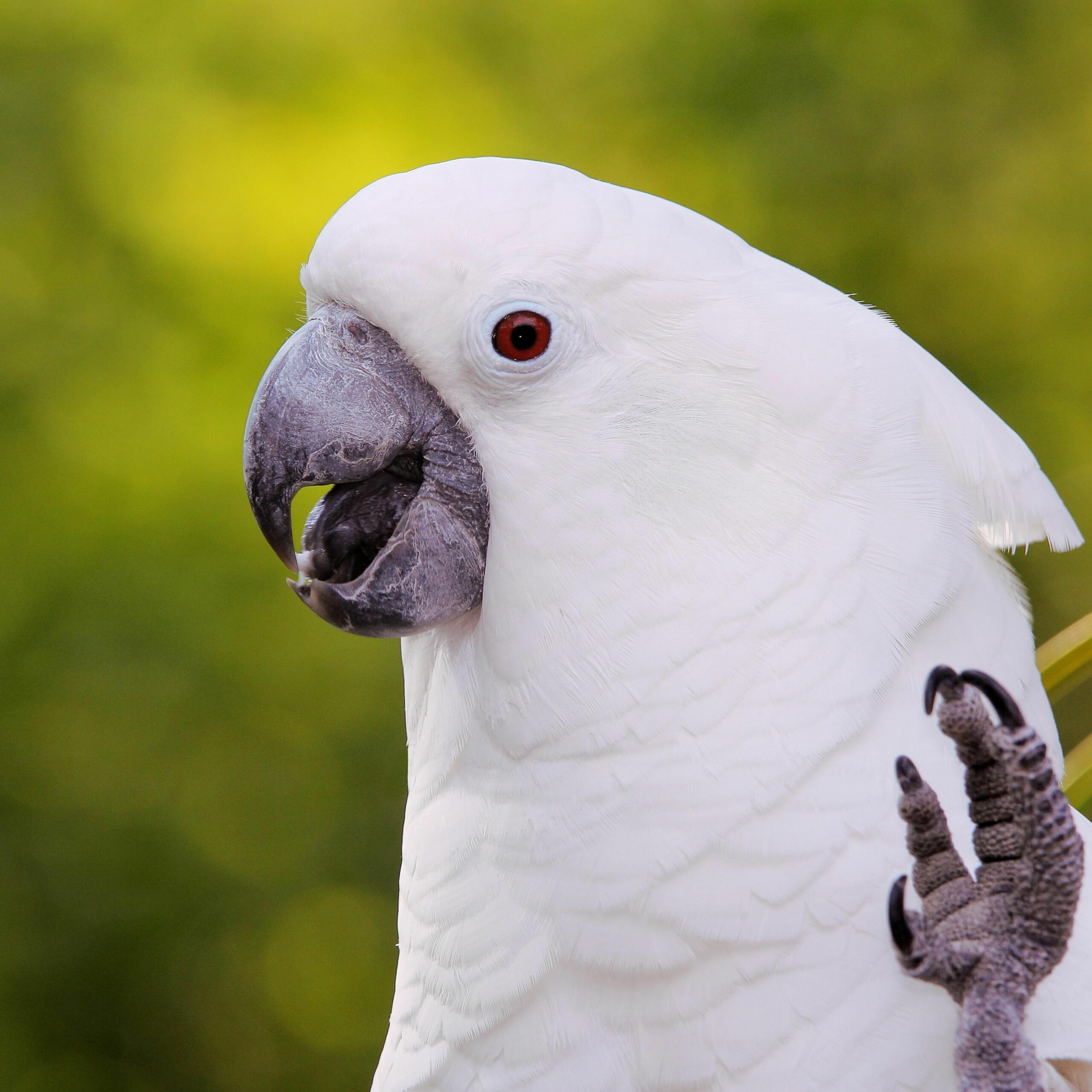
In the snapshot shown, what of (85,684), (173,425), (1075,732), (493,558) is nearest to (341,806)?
(85,684)

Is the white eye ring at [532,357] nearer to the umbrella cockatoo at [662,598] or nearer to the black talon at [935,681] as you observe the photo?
the umbrella cockatoo at [662,598]

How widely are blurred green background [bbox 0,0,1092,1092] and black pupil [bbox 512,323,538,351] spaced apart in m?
2.28

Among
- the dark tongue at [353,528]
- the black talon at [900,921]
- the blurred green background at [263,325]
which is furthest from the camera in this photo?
the blurred green background at [263,325]

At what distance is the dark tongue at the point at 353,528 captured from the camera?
42.5 inches

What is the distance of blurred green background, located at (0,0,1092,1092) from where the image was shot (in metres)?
3.04

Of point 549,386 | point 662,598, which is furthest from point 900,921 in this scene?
point 549,386

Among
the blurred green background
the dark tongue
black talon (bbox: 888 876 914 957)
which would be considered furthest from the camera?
the blurred green background

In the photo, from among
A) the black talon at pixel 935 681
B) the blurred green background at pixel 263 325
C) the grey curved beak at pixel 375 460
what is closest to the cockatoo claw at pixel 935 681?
the black talon at pixel 935 681

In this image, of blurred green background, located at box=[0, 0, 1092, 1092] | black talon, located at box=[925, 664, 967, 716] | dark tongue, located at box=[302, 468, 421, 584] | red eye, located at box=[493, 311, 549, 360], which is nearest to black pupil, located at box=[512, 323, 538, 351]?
red eye, located at box=[493, 311, 549, 360]

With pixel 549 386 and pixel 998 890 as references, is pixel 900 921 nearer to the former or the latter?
pixel 998 890

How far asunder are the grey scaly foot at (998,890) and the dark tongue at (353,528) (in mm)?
505

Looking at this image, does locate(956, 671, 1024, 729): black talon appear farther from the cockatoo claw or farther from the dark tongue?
the dark tongue

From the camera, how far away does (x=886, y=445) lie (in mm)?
995

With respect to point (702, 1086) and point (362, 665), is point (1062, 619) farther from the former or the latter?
point (702, 1086)
